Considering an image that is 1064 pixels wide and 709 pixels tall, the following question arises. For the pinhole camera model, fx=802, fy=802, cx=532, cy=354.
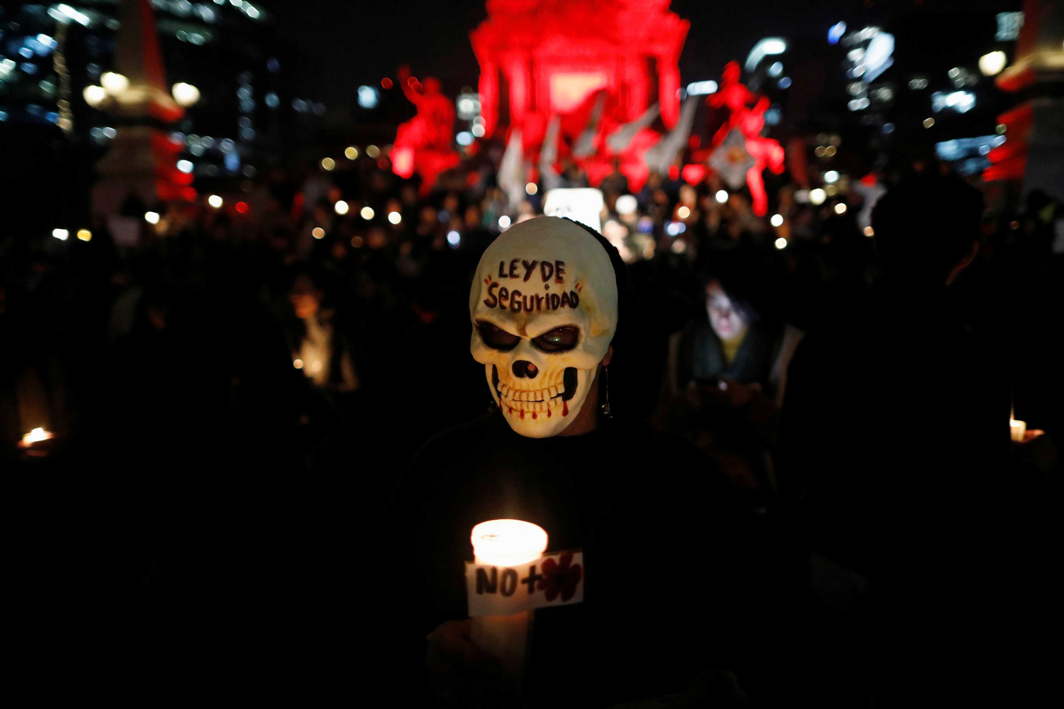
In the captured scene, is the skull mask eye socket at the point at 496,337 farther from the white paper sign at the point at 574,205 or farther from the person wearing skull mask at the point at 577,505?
the white paper sign at the point at 574,205

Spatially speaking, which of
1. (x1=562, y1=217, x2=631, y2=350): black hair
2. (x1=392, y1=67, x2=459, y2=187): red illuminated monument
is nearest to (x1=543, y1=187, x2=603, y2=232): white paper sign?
(x1=562, y1=217, x2=631, y2=350): black hair

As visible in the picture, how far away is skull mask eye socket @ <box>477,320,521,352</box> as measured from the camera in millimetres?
2047

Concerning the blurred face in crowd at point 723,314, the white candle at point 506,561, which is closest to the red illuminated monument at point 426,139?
the blurred face in crowd at point 723,314

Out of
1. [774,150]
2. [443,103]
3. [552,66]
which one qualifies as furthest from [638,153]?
[552,66]

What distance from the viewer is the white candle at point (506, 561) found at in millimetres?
1579

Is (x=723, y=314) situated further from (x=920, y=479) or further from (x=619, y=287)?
(x=619, y=287)

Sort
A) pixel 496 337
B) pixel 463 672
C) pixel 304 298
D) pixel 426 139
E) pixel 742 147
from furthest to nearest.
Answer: pixel 426 139, pixel 742 147, pixel 304 298, pixel 496 337, pixel 463 672

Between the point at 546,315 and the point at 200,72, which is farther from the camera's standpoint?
the point at 200,72

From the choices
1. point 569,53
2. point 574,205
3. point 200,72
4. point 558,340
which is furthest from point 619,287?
point 200,72

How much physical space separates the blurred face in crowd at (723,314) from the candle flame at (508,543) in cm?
328

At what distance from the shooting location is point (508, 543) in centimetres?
159

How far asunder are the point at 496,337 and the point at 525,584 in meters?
0.69

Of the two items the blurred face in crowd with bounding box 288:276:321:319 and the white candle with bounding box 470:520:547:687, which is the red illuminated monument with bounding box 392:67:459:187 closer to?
the blurred face in crowd with bounding box 288:276:321:319

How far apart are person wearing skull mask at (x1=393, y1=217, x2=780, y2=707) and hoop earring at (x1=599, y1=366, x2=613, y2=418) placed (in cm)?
7
